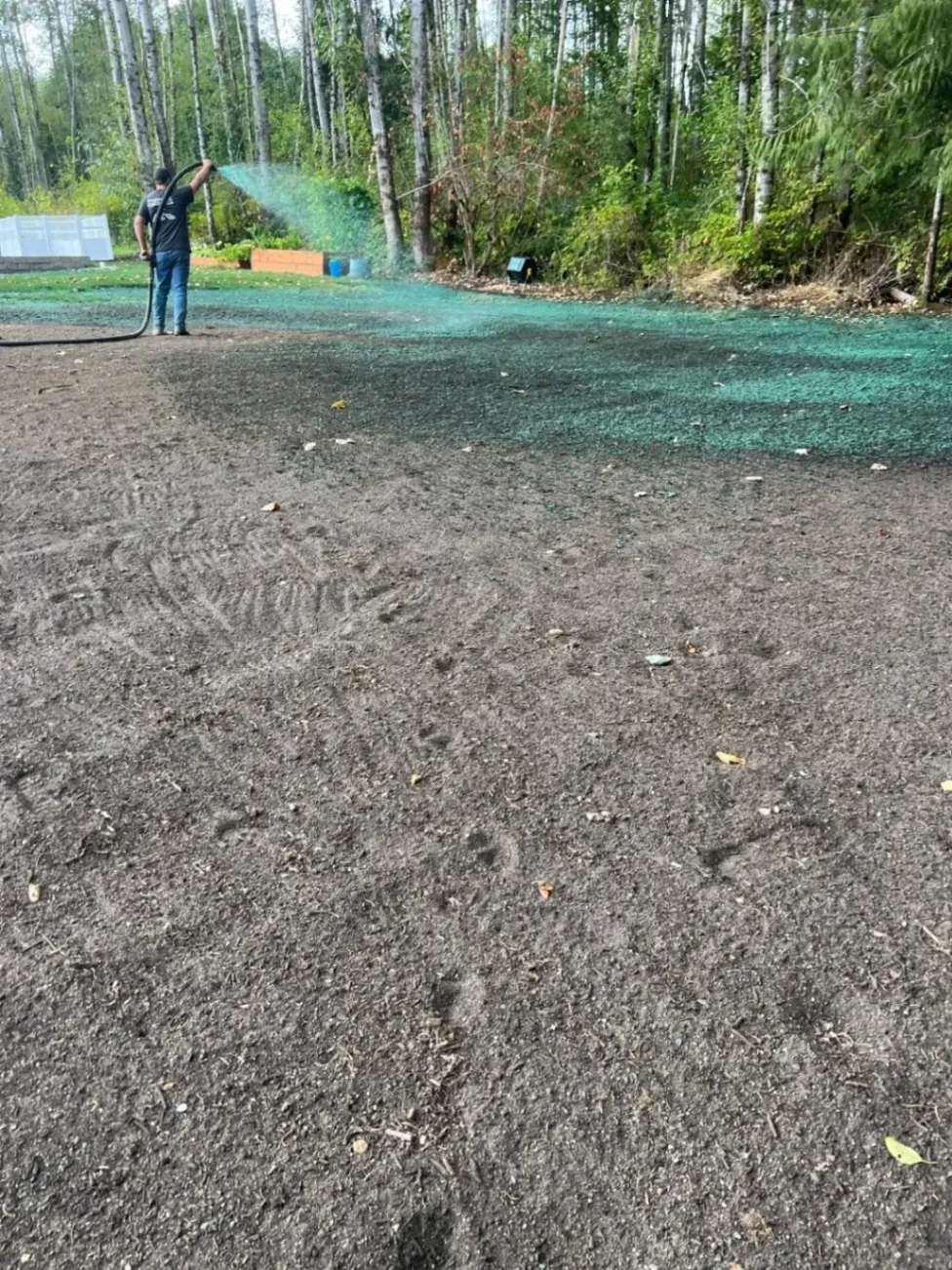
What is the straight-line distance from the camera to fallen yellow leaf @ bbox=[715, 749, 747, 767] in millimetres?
2553

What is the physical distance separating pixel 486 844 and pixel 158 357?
7.72m

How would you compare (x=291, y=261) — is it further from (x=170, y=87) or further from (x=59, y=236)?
(x=170, y=87)

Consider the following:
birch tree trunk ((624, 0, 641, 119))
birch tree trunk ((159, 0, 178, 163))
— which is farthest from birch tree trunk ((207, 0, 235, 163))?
birch tree trunk ((624, 0, 641, 119))

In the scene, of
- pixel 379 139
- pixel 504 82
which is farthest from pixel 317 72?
pixel 379 139

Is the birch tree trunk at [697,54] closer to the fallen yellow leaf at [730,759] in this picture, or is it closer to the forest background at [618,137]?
the forest background at [618,137]

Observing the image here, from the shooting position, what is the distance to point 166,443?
5.68 meters

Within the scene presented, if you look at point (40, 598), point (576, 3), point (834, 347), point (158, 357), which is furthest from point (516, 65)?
point (40, 598)

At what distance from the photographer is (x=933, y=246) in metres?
12.4

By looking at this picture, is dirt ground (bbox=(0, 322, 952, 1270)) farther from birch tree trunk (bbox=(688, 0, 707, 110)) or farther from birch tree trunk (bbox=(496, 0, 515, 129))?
birch tree trunk (bbox=(688, 0, 707, 110))

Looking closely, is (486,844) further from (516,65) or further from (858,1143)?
(516,65)

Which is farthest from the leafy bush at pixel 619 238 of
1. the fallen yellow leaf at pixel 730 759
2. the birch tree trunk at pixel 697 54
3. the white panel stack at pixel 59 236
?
the fallen yellow leaf at pixel 730 759

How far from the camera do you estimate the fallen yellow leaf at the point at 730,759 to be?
255cm

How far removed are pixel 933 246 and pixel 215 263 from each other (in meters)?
16.9

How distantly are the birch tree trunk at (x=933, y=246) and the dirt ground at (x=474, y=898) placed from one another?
10.1m
